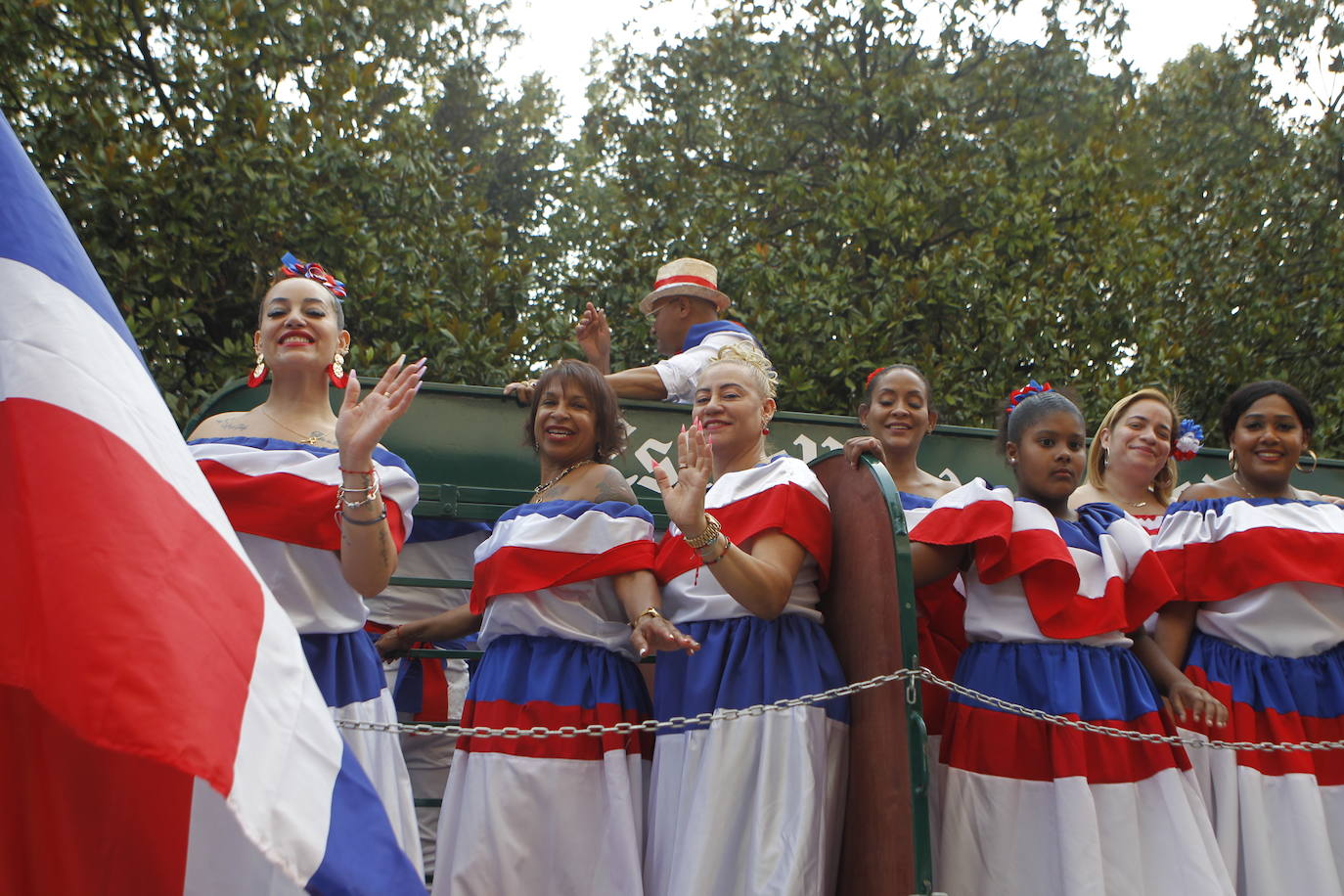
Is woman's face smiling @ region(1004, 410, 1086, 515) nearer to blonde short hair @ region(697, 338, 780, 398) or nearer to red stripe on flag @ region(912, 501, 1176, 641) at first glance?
red stripe on flag @ region(912, 501, 1176, 641)

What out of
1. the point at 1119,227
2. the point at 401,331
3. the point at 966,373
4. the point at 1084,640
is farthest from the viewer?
the point at 1119,227

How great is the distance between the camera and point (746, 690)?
3137 millimetres

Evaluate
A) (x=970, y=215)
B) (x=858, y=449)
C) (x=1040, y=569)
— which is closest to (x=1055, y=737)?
(x=1040, y=569)

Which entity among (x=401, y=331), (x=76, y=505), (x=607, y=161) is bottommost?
(x=76, y=505)

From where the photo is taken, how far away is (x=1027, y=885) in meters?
3.09

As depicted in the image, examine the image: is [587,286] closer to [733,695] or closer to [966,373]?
[966,373]

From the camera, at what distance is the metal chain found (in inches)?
115

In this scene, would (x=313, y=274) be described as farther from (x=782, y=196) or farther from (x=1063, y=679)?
(x=782, y=196)

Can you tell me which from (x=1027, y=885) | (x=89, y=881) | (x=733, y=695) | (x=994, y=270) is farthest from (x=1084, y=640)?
(x=994, y=270)

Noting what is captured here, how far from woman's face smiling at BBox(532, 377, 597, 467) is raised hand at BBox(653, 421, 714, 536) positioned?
0.64 m

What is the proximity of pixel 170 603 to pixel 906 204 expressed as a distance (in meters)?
8.69

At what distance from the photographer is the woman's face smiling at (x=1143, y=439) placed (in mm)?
4406

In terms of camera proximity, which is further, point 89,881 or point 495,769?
point 495,769

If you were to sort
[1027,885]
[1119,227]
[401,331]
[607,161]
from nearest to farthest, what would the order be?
[1027,885] < [401,331] < [1119,227] < [607,161]
